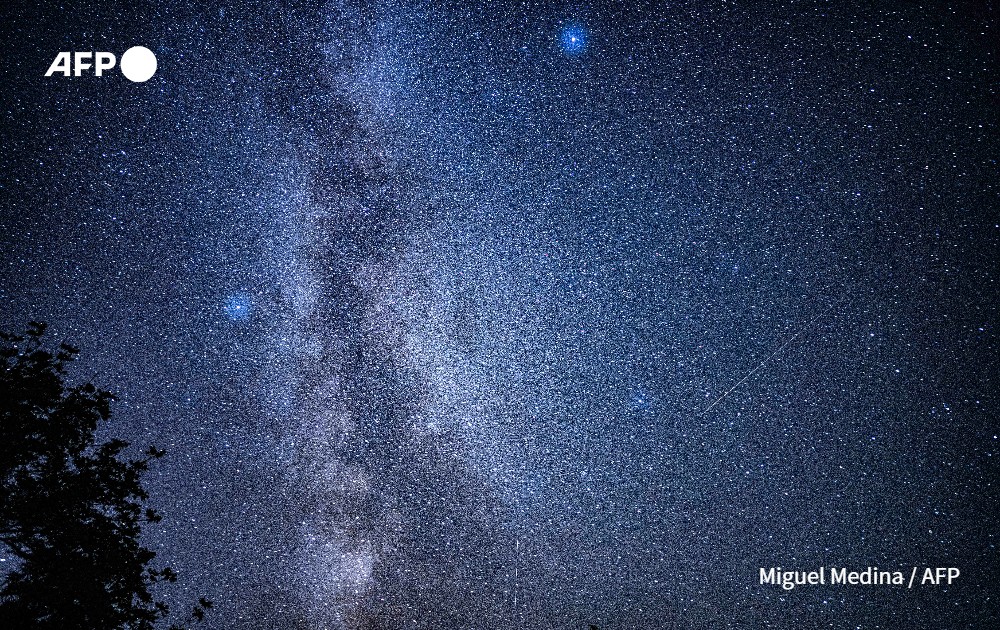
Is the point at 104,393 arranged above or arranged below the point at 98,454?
above

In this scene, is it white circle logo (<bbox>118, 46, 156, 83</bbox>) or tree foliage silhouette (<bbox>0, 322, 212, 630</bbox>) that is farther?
white circle logo (<bbox>118, 46, 156, 83</bbox>)

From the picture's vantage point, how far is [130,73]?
10141 mm

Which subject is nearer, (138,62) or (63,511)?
(63,511)

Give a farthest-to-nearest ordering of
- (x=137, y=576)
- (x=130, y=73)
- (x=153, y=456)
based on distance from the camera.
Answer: (x=130, y=73) → (x=153, y=456) → (x=137, y=576)

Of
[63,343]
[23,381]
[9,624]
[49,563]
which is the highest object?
[63,343]

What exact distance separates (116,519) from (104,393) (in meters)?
1.19

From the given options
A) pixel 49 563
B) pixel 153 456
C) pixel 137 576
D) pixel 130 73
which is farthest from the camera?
pixel 130 73

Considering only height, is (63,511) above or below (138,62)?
below

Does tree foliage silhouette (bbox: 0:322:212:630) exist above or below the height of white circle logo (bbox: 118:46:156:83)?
below

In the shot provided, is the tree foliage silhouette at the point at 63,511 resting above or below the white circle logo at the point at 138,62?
below

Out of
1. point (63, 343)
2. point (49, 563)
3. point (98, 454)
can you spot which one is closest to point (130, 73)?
point (63, 343)

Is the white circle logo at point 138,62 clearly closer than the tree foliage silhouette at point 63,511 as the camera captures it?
No

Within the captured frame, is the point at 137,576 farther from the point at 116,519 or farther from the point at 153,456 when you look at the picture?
the point at 153,456

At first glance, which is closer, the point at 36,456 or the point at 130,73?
the point at 36,456
